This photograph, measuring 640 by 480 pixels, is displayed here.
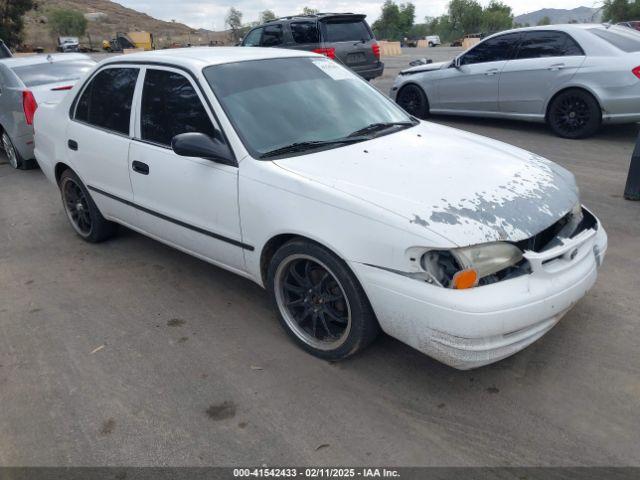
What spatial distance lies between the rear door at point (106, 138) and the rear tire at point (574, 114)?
6340 millimetres

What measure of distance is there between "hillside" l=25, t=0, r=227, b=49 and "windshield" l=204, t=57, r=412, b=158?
6987 cm

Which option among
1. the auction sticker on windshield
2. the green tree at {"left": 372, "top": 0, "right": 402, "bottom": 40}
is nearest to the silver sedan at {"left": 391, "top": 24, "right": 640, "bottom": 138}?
the auction sticker on windshield

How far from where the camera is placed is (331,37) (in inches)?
465

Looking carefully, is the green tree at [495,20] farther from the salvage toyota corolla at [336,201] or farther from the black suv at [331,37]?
the salvage toyota corolla at [336,201]

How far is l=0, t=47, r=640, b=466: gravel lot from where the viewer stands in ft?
8.27

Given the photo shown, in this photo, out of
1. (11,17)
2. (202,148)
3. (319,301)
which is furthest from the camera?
(11,17)

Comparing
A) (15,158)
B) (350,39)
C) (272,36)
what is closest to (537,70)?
(350,39)

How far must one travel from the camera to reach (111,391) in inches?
118

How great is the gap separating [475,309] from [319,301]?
96 cm

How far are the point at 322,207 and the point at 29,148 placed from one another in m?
6.65

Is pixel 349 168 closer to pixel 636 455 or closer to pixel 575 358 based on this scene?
pixel 575 358

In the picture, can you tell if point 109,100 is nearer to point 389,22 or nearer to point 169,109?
point 169,109

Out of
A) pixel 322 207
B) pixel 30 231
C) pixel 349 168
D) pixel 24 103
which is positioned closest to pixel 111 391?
pixel 322 207

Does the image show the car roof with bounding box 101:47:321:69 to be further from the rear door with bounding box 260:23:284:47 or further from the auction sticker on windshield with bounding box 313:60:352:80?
the rear door with bounding box 260:23:284:47
